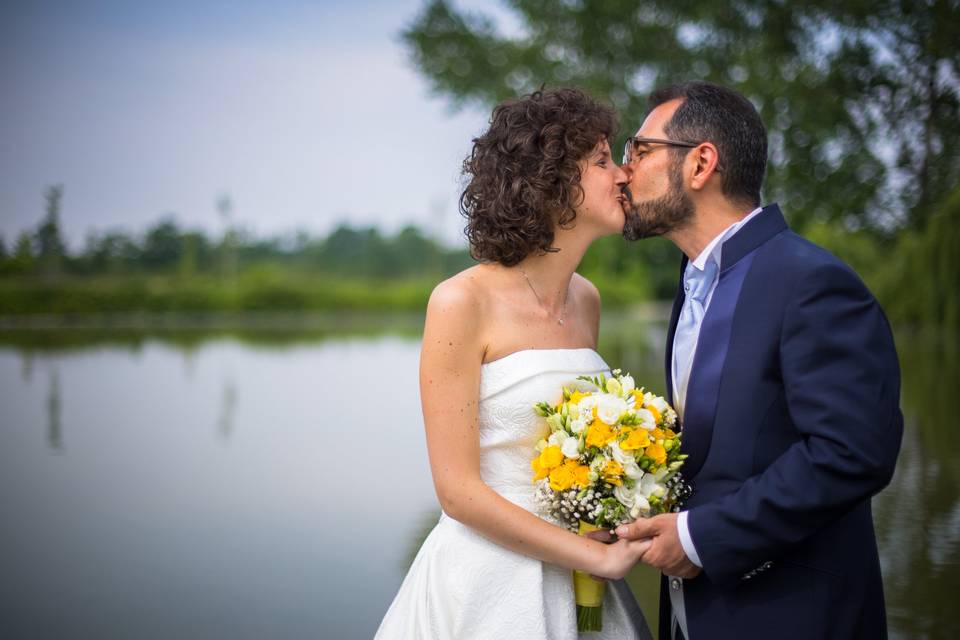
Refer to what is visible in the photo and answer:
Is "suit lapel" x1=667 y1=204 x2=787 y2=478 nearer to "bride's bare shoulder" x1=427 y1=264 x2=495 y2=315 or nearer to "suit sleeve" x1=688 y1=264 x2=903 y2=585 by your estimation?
"suit sleeve" x1=688 y1=264 x2=903 y2=585

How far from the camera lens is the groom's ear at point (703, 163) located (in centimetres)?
242

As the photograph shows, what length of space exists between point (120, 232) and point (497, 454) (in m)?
53.6

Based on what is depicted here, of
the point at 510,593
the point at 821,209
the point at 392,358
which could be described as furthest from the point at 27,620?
the point at 392,358

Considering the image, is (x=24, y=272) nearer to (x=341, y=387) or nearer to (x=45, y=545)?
(x=341, y=387)

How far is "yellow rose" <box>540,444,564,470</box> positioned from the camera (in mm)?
2406

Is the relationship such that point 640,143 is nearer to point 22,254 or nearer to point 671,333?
point 671,333

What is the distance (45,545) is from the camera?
7.64m

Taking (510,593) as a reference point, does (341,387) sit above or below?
below

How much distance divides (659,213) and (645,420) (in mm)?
625

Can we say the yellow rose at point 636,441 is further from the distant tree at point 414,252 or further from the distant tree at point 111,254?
the distant tree at point 414,252

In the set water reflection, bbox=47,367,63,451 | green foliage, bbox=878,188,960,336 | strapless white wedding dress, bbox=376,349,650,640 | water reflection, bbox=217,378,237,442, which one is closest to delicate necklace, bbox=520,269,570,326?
strapless white wedding dress, bbox=376,349,650,640

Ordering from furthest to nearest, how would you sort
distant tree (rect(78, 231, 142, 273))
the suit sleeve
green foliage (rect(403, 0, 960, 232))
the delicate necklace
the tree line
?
1. distant tree (rect(78, 231, 142, 273))
2. the tree line
3. green foliage (rect(403, 0, 960, 232))
4. the delicate necklace
5. the suit sleeve

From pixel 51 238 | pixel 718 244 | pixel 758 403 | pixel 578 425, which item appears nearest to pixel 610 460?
pixel 578 425

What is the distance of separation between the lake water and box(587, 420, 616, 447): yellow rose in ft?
12.2
